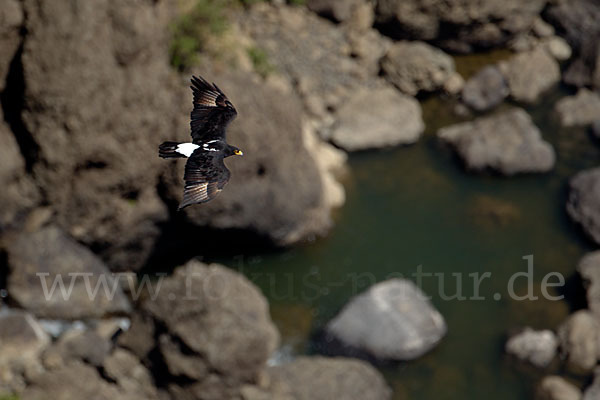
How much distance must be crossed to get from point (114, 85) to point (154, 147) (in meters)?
1.25

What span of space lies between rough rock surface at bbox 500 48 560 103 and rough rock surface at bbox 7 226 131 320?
33.7 ft

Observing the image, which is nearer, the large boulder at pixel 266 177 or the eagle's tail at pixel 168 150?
the eagle's tail at pixel 168 150

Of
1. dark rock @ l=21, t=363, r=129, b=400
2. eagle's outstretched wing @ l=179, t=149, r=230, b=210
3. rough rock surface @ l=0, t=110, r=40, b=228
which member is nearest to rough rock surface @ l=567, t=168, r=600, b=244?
dark rock @ l=21, t=363, r=129, b=400

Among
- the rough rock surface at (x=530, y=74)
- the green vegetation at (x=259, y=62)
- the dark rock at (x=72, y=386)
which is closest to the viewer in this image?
the dark rock at (x=72, y=386)

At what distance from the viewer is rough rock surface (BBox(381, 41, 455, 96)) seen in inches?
788

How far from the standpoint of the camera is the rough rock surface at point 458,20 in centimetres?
2059

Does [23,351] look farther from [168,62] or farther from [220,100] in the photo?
[220,100]

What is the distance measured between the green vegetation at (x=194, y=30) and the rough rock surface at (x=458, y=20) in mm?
4606

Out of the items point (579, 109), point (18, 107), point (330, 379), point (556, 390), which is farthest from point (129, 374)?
point (579, 109)

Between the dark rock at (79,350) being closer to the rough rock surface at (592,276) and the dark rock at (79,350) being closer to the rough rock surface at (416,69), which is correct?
the rough rock surface at (592,276)

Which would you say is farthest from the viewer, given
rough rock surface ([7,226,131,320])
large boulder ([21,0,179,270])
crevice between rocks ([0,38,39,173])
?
rough rock surface ([7,226,131,320])

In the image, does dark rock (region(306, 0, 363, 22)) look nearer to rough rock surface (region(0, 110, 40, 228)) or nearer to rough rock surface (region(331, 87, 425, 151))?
rough rock surface (region(331, 87, 425, 151))

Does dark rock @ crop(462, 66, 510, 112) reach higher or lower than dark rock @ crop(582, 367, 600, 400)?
higher

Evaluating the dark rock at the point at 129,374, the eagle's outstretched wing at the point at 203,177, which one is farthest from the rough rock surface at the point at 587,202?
the eagle's outstretched wing at the point at 203,177
